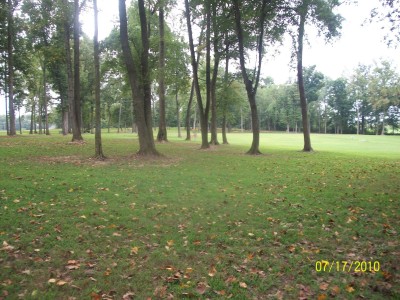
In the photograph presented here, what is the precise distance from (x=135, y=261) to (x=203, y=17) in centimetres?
2633

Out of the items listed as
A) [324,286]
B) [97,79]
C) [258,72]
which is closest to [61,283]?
[324,286]

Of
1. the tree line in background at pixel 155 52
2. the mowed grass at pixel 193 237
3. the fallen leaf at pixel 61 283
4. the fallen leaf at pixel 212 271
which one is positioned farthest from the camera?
the tree line in background at pixel 155 52

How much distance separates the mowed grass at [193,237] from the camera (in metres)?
4.62

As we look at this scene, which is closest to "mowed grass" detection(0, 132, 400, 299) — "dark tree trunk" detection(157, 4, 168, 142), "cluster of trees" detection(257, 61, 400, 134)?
"dark tree trunk" detection(157, 4, 168, 142)

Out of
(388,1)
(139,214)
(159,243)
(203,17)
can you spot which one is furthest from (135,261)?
(203,17)

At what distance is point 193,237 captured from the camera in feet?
21.1

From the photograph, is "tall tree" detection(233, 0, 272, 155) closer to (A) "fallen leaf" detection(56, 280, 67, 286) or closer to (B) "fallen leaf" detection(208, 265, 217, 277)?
(B) "fallen leaf" detection(208, 265, 217, 277)

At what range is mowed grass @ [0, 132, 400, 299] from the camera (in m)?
4.62

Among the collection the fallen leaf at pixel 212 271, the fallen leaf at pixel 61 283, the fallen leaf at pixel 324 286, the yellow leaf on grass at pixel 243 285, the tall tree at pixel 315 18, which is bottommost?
the fallen leaf at pixel 324 286

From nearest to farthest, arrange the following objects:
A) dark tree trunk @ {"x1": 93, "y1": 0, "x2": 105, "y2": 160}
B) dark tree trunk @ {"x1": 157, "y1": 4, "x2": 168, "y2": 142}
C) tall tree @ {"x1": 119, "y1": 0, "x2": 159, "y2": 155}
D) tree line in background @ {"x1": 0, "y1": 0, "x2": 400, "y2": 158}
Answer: dark tree trunk @ {"x1": 93, "y1": 0, "x2": 105, "y2": 160} → tall tree @ {"x1": 119, "y1": 0, "x2": 159, "y2": 155} → tree line in background @ {"x1": 0, "y1": 0, "x2": 400, "y2": 158} → dark tree trunk @ {"x1": 157, "y1": 4, "x2": 168, "y2": 142}

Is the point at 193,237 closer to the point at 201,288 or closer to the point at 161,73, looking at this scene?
the point at 201,288

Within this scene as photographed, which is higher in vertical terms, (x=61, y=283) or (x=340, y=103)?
(x=340, y=103)

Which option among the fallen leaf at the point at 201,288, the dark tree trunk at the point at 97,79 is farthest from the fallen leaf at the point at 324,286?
the dark tree trunk at the point at 97,79

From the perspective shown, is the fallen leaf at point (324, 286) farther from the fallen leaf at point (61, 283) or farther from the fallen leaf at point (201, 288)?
the fallen leaf at point (61, 283)
